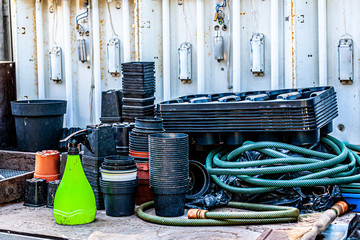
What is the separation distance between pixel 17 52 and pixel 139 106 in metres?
2.49

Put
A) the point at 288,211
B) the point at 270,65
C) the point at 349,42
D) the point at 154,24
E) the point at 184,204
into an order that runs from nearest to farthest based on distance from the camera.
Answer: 1. the point at 288,211
2. the point at 184,204
3. the point at 349,42
4. the point at 270,65
5. the point at 154,24

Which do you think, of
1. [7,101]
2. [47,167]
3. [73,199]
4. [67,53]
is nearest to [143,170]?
[73,199]

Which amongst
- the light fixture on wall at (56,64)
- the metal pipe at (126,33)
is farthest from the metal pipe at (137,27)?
the light fixture on wall at (56,64)

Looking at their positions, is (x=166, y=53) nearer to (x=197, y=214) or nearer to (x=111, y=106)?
(x=111, y=106)

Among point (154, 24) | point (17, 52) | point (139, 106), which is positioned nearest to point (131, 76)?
point (139, 106)

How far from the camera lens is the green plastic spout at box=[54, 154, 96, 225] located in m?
5.40

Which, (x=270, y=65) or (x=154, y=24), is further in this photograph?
(x=154, y=24)

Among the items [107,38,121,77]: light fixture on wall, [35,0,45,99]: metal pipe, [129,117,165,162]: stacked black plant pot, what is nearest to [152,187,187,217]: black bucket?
[129,117,165,162]: stacked black plant pot

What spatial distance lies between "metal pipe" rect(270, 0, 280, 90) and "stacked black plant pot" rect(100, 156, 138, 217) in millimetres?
2151

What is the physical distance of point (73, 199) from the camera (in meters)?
5.41

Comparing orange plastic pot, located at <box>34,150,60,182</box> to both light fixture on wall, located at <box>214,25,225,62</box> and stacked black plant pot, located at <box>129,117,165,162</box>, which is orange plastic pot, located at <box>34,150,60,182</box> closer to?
stacked black plant pot, located at <box>129,117,165,162</box>

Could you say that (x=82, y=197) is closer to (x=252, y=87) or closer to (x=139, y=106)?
(x=139, y=106)

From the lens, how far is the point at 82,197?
5426mm

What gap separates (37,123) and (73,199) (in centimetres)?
242
